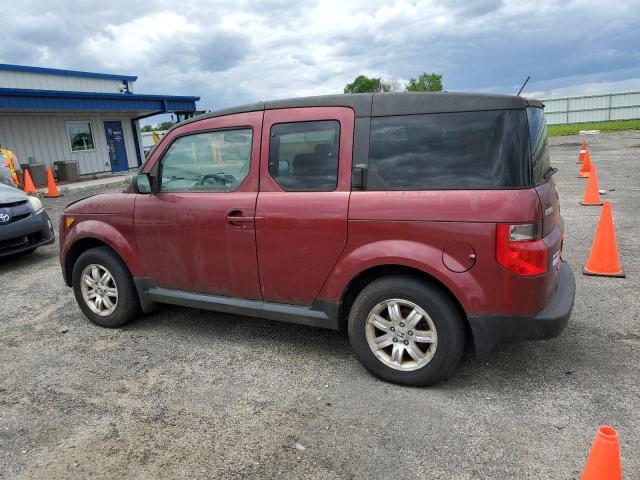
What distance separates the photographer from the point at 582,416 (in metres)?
2.82

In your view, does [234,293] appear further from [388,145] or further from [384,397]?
[388,145]

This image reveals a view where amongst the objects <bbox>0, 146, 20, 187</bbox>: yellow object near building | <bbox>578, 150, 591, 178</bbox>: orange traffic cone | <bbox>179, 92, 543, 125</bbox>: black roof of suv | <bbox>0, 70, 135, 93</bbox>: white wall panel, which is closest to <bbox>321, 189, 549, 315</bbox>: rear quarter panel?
<bbox>179, 92, 543, 125</bbox>: black roof of suv

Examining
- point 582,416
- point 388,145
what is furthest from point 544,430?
point 388,145

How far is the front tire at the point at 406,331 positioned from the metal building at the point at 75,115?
55.8ft

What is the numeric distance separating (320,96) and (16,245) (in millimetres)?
5534

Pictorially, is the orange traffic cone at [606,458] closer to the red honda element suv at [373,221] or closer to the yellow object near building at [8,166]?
the red honda element suv at [373,221]

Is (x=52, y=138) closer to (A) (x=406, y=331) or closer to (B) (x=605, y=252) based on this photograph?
(B) (x=605, y=252)

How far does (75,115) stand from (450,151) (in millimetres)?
21207

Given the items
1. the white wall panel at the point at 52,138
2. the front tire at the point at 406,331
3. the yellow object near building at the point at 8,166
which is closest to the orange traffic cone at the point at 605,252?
the front tire at the point at 406,331

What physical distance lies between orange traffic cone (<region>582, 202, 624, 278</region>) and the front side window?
390 centimetres

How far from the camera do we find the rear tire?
4.35 meters

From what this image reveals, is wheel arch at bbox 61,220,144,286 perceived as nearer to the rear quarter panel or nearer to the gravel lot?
the gravel lot

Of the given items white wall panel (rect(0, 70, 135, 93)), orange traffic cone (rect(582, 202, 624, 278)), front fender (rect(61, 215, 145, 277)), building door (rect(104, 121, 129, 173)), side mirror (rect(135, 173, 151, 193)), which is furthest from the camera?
building door (rect(104, 121, 129, 173))

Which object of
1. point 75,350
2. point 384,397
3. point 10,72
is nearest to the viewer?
point 384,397
